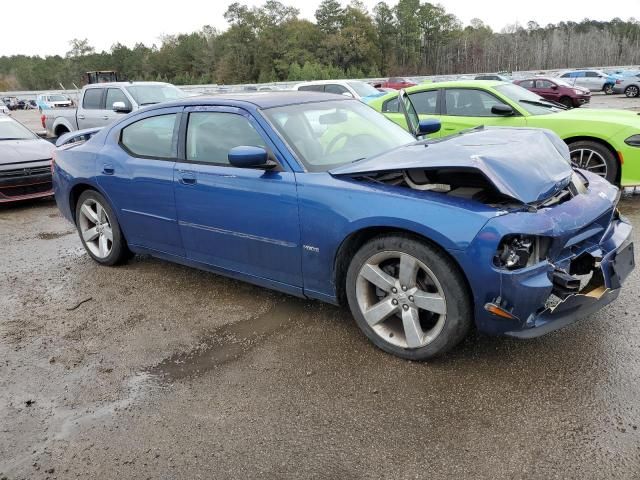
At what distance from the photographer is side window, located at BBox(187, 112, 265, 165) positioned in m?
3.70

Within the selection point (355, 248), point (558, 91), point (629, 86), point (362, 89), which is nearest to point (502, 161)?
point (355, 248)

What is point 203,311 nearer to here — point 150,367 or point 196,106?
point 150,367

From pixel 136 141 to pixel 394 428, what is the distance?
3.34 meters

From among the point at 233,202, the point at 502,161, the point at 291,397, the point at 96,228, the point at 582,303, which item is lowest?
the point at 291,397

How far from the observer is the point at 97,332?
3.79 m

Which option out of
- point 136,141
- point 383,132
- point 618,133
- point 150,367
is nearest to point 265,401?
point 150,367

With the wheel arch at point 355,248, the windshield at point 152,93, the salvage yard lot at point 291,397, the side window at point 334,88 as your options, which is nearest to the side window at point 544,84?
the side window at point 334,88

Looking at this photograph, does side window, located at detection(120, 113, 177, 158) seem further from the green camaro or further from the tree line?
the tree line

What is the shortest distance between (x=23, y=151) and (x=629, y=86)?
30909 mm

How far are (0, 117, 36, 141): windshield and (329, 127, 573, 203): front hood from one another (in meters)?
7.78

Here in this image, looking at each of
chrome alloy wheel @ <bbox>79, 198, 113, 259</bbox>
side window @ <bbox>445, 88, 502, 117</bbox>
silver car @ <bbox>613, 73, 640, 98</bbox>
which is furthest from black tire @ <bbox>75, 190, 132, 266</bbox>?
silver car @ <bbox>613, 73, 640, 98</bbox>

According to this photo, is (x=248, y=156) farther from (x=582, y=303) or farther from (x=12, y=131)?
(x=12, y=131)

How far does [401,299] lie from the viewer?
3.05m

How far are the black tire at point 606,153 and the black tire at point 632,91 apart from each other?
2687cm
